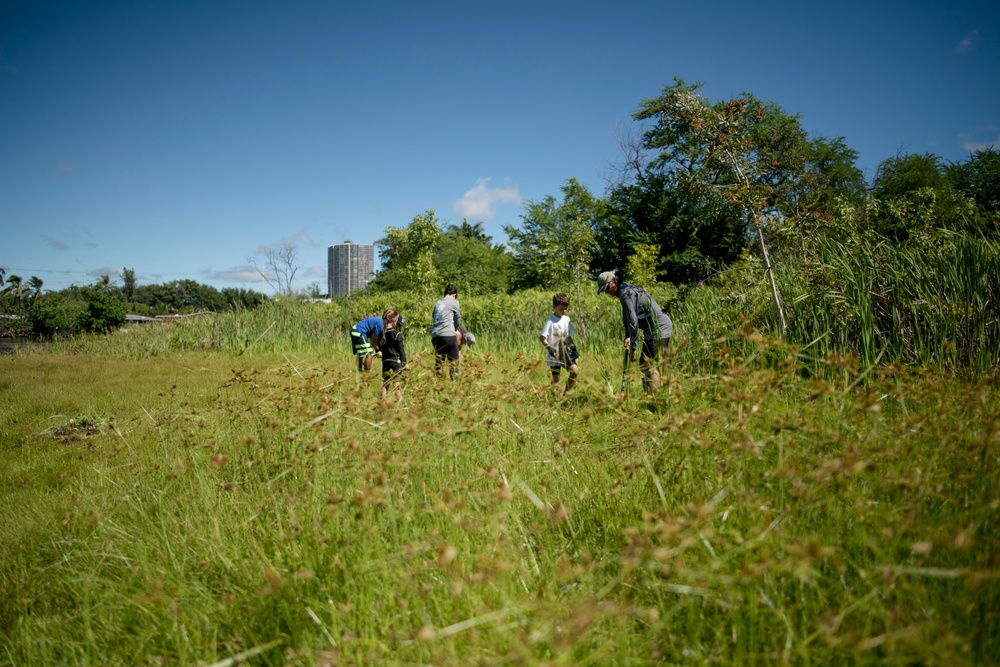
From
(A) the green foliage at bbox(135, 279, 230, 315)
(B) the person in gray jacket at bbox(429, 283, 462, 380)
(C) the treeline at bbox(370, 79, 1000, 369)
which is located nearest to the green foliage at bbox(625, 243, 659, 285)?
(C) the treeline at bbox(370, 79, 1000, 369)

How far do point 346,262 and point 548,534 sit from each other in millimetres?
119494

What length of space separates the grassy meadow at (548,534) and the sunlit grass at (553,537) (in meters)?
0.02

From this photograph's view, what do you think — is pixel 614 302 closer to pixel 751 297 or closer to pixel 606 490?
pixel 751 297

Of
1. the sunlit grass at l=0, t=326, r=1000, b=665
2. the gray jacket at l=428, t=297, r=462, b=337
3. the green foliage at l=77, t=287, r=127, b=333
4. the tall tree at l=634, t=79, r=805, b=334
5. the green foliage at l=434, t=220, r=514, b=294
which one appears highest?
the green foliage at l=434, t=220, r=514, b=294

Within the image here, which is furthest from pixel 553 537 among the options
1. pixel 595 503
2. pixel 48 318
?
pixel 48 318

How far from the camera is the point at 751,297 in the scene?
271 inches

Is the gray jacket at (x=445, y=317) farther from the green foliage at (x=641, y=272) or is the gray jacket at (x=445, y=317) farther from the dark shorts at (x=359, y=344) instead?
the green foliage at (x=641, y=272)

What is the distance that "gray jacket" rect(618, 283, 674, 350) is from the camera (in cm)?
625

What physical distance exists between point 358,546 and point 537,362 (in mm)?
1342

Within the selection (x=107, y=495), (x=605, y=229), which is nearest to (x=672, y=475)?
(x=107, y=495)

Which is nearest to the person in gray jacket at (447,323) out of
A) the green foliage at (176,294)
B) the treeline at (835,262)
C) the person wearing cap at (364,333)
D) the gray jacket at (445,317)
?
the gray jacket at (445,317)

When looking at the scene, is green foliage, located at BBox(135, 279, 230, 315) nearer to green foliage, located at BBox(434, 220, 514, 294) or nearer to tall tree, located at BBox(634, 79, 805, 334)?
green foliage, located at BBox(434, 220, 514, 294)

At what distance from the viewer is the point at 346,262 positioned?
115688 mm

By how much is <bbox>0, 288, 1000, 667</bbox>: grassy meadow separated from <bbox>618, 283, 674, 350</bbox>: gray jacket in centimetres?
313
